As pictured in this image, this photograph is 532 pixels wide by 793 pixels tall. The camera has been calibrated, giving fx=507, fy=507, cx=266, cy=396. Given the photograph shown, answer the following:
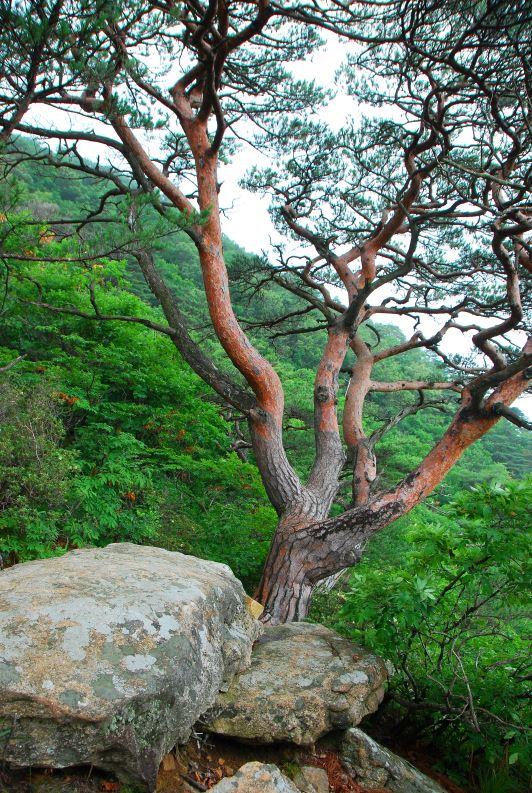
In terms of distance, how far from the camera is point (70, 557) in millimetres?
3029

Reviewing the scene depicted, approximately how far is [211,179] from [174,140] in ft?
4.33

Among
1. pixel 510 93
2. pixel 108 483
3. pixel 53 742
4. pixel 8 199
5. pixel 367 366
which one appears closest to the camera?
pixel 53 742

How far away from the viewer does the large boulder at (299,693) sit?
8.46ft

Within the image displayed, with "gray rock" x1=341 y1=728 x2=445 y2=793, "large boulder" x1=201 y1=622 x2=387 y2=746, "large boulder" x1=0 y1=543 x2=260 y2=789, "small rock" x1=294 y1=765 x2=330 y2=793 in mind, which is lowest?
"small rock" x1=294 y1=765 x2=330 y2=793

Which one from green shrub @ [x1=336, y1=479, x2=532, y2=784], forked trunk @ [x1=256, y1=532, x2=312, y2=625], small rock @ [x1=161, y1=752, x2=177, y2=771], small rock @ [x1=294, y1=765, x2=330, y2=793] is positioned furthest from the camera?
forked trunk @ [x1=256, y1=532, x2=312, y2=625]

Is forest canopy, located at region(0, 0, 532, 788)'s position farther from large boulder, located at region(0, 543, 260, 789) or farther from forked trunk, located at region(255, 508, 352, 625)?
large boulder, located at region(0, 543, 260, 789)

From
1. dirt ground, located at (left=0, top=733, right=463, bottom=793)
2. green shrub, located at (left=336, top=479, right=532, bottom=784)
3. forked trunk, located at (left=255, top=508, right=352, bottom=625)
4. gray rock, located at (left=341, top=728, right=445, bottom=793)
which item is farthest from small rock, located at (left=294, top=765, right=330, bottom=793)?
forked trunk, located at (left=255, top=508, right=352, bottom=625)

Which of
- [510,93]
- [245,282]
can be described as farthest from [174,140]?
[510,93]

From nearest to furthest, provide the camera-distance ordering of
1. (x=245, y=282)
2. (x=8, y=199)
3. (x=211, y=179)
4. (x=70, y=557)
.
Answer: (x=70, y=557) → (x=8, y=199) → (x=211, y=179) → (x=245, y=282)

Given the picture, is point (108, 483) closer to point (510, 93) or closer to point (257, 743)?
point (257, 743)

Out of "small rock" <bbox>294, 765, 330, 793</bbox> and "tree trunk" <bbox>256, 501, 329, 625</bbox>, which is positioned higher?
"tree trunk" <bbox>256, 501, 329, 625</bbox>

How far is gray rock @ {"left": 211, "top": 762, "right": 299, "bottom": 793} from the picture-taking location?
1.91 metres

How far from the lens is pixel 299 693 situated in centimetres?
274

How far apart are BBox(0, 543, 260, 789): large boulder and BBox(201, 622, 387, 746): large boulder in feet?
0.52
